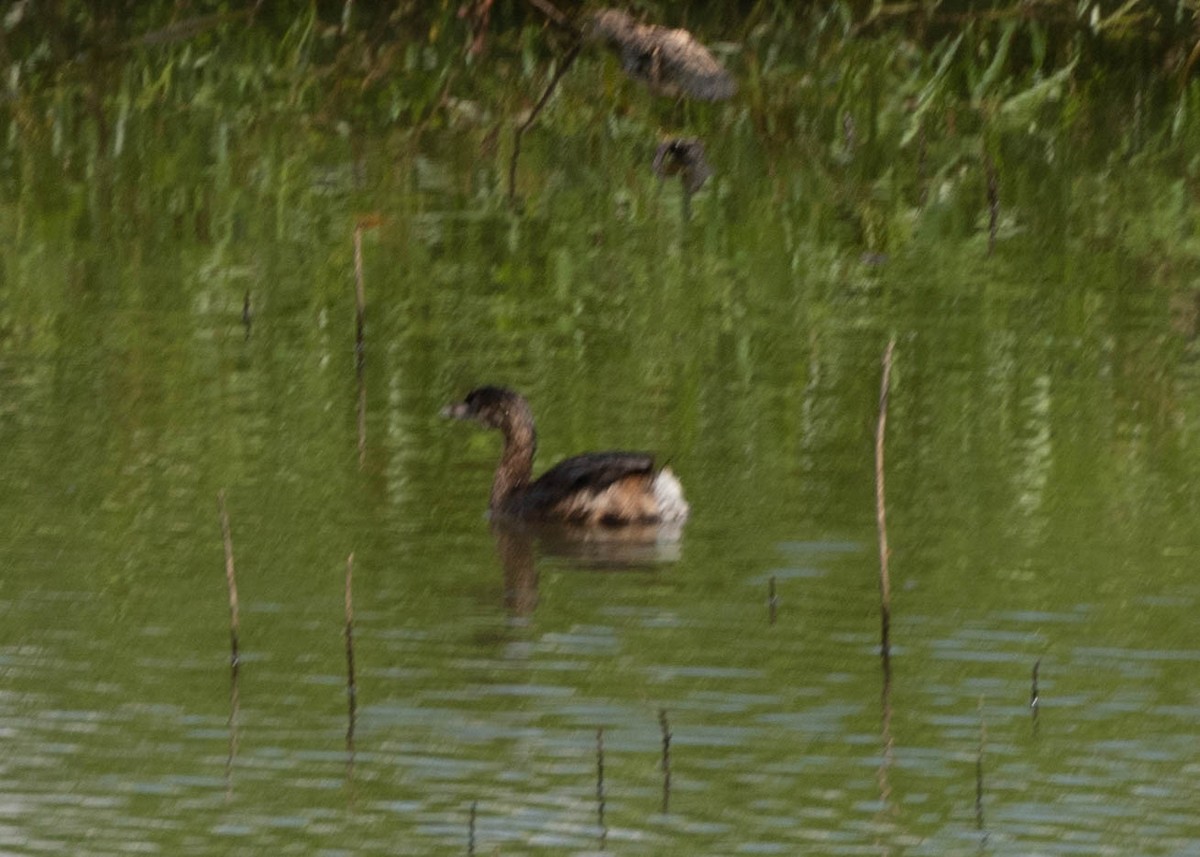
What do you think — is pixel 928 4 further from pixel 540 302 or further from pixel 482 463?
pixel 482 463

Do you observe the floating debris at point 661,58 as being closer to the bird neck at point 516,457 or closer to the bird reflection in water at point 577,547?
the bird neck at point 516,457

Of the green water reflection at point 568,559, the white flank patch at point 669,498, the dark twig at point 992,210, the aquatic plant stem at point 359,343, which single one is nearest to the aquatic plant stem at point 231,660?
the green water reflection at point 568,559

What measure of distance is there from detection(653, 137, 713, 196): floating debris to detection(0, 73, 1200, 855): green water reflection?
225 mm

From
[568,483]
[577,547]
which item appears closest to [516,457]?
[568,483]

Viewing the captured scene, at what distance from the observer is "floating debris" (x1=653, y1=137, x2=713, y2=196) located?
66.7 feet

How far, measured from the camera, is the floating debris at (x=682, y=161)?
66.7ft

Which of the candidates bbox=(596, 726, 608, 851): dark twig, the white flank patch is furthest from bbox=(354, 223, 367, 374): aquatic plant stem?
bbox=(596, 726, 608, 851): dark twig

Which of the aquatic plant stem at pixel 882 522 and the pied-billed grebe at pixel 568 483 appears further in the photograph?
the pied-billed grebe at pixel 568 483

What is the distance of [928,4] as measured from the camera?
941 inches

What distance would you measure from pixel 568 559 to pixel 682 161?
8.33m

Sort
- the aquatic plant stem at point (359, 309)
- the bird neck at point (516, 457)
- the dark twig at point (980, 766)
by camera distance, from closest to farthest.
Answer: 1. the dark twig at point (980, 766)
2. the bird neck at point (516, 457)
3. the aquatic plant stem at point (359, 309)

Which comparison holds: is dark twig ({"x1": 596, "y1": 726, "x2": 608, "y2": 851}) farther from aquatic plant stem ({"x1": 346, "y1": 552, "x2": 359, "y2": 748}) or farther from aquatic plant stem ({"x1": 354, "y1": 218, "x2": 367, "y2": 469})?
aquatic plant stem ({"x1": 354, "y1": 218, "x2": 367, "y2": 469})

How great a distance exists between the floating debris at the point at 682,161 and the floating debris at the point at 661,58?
1841 millimetres

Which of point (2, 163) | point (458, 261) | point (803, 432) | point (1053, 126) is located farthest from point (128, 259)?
point (1053, 126)
